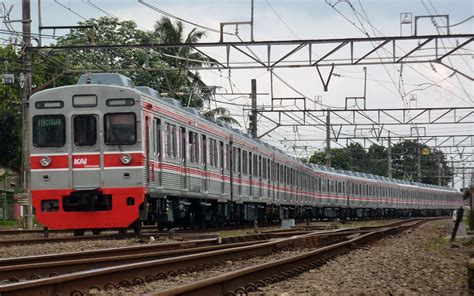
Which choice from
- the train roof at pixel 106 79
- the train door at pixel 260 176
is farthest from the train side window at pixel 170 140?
the train door at pixel 260 176

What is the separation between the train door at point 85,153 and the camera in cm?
1592

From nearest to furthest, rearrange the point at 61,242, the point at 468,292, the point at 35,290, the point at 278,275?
1. the point at 35,290
2. the point at 468,292
3. the point at 278,275
4. the point at 61,242

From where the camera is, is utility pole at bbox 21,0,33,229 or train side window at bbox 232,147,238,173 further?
train side window at bbox 232,147,238,173

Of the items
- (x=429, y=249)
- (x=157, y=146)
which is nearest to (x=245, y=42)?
(x=157, y=146)

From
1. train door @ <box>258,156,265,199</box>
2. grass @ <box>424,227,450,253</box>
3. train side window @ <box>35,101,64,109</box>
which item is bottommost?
grass @ <box>424,227,450,253</box>

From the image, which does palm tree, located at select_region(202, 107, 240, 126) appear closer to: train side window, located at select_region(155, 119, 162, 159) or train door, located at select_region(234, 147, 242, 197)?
train door, located at select_region(234, 147, 242, 197)

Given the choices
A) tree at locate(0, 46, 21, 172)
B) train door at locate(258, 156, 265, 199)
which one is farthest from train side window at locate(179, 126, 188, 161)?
tree at locate(0, 46, 21, 172)

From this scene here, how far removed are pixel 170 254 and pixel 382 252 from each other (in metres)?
4.28

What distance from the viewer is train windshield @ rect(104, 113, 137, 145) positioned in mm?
16031

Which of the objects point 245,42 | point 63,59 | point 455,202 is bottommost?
point 455,202

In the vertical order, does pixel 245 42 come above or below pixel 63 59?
below

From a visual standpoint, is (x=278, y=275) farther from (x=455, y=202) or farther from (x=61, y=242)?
(x=455, y=202)

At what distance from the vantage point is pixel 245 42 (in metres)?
22.6

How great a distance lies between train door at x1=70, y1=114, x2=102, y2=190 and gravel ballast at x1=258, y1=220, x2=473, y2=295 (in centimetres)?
554
